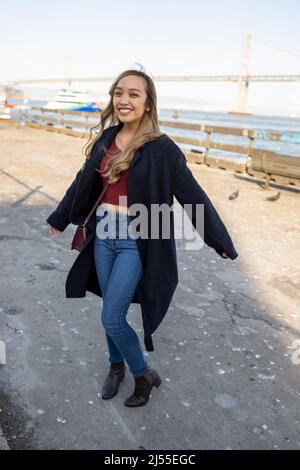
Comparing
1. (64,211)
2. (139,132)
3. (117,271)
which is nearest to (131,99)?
(139,132)

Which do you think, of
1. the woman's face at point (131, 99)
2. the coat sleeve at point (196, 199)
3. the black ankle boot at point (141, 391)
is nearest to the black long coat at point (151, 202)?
the coat sleeve at point (196, 199)

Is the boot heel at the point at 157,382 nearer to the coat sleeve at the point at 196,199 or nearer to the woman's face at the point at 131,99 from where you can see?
the coat sleeve at the point at 196,199

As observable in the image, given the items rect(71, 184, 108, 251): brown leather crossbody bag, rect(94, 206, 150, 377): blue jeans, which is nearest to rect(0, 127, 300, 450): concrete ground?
rect(94, 206, 150, 377): blue jeans

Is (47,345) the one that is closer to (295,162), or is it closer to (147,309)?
(147,309)

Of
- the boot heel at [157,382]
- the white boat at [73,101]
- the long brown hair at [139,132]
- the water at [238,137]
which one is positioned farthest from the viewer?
the white boat at [73,101]

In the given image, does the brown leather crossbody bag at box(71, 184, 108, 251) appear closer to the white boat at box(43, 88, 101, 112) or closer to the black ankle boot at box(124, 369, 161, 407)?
the black ankle boot at box(124, 369, 161, 407)

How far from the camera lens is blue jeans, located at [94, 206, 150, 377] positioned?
2.60 m

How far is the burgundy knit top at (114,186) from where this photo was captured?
8.64 ft

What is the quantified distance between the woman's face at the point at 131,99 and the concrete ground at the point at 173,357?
6.17 feet

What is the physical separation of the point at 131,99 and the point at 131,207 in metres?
0.66

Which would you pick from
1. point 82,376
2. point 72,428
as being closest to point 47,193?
point 82,376

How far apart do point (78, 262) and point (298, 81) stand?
369 ft

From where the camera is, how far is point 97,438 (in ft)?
8.48

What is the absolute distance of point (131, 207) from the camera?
2.63 m
